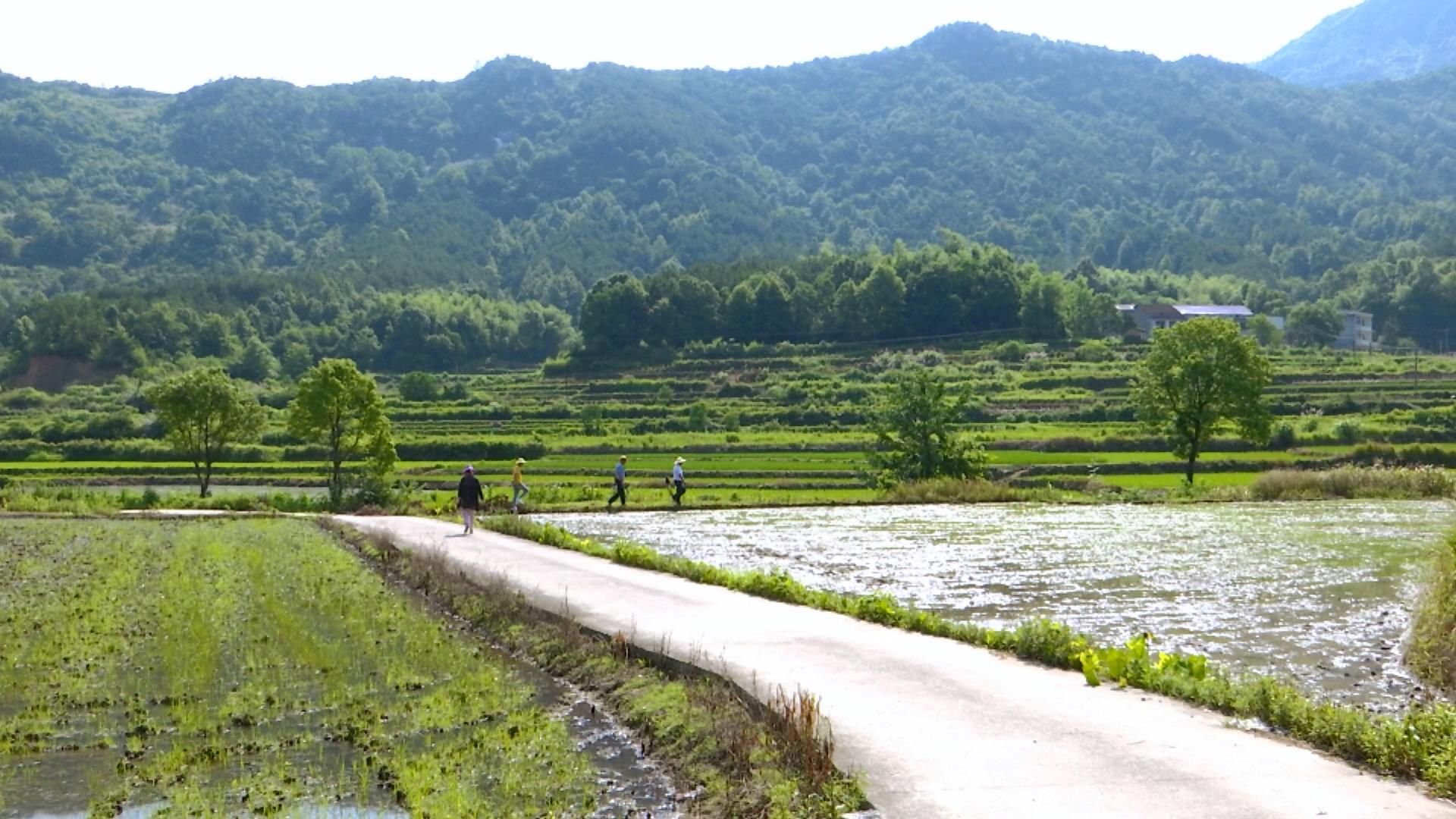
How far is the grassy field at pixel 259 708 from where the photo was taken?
1016 centimetres

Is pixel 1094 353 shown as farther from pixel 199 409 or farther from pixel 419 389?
pixel 199 409

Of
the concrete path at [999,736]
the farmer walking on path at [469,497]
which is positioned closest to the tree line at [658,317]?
the farmer walking on path at [469,497]

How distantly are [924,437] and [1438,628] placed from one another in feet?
118

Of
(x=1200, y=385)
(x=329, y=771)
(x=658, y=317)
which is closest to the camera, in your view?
(x=329, y=771)

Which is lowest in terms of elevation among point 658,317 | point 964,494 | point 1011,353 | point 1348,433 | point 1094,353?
point 1348,433

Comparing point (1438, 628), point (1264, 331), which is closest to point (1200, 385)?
point (1438, 628)

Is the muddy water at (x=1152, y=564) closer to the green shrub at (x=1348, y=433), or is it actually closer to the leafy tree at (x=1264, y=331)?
the green shrub at (x=1348, y=433)

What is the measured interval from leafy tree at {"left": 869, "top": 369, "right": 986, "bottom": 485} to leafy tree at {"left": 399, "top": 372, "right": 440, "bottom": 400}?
7231cm

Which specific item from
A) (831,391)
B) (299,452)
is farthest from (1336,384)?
(299,452)

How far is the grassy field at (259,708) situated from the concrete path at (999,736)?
2066 millimetres

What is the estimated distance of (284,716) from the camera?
41.5 ft

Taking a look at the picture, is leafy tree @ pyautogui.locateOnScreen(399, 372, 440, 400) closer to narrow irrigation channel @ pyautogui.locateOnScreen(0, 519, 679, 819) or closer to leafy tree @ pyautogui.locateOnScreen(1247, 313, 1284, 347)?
leafy tree @ pyautogui.locateOnScreen(1247, 313, 1284, 347)

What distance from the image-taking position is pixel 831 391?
334ft

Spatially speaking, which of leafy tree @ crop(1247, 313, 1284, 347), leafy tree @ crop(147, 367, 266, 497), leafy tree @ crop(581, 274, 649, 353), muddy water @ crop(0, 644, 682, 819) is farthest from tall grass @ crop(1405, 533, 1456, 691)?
leafy tree @ crop(1247, 313, 1284, 347)
